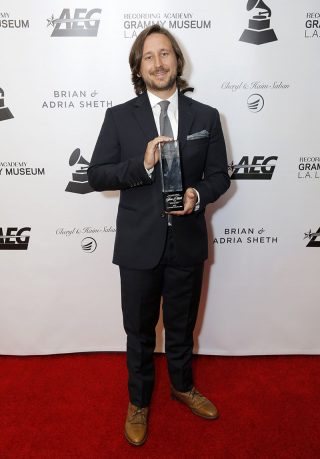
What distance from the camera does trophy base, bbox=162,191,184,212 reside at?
5.46ft

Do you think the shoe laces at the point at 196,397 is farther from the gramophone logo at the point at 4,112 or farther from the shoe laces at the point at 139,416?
the gramophone logo at the point at 4,112

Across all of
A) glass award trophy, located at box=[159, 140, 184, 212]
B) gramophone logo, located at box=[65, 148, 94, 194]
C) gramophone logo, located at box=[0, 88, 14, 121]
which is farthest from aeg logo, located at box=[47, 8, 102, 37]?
glass award trophy, located at box=[159, 140, 184, 212]

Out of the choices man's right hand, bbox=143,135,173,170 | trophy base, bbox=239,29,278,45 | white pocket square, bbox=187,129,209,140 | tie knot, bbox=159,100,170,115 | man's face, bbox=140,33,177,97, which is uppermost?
trophy base, bbox=239,29,278,45

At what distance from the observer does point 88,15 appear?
7.08 feet

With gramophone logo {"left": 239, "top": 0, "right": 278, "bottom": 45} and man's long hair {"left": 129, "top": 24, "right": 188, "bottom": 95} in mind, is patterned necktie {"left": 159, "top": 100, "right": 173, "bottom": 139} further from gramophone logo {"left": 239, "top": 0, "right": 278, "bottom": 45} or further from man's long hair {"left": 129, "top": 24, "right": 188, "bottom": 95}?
gramophone logo {"left": 239, "top": 0, "right": 278, "bottom": 45}

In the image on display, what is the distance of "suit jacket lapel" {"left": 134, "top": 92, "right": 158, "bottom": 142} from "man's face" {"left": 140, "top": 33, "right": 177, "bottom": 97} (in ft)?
0.25

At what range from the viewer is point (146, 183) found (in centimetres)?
170

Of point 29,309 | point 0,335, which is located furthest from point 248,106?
point 0,335

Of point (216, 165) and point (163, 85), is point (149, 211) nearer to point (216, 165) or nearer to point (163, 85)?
point (216, 165)

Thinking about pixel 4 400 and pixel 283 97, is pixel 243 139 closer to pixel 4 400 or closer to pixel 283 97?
pixel 283 97

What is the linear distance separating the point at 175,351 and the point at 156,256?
63 centimetres

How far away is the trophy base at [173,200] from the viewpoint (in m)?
1.66

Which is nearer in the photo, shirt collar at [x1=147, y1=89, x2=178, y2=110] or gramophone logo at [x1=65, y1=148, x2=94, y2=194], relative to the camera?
shirt collar at [x1=147, y1=89, x2=178, y2=110]

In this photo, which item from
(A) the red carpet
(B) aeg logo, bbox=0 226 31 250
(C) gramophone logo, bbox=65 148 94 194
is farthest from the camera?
(B) aeg logo, bbox=0 226 31 250
